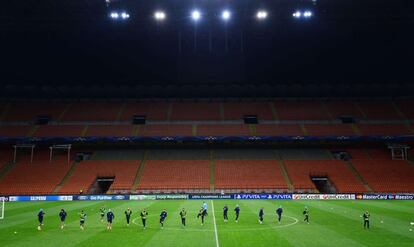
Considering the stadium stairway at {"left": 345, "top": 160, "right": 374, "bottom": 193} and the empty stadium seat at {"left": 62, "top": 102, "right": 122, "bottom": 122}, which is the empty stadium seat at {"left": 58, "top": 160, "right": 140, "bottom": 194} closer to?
the empty stadium seat at {"left": 62, "top": 102, "right": 122, "bottom": 122}

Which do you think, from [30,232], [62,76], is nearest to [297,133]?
[62,76]

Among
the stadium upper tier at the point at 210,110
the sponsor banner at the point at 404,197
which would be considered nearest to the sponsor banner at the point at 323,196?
the sponsor banner at the point at 404,197

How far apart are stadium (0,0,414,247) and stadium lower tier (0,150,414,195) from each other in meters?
0.32

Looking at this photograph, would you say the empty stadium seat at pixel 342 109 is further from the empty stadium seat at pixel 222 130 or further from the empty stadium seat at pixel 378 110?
the empty stadium seat at pixel 222 130

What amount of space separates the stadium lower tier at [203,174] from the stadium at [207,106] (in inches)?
12.7

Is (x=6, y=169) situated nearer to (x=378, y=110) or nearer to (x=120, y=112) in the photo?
(x=120, y=112)

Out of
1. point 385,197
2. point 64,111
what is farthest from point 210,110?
point 385,197

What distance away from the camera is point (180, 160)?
64500mm

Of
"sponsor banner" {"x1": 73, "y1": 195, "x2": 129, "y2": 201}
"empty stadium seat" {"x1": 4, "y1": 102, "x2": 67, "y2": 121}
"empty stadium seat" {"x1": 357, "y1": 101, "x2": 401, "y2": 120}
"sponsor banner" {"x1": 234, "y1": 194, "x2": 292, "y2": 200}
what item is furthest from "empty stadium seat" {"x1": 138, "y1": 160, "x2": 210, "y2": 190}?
"empty stadium seat" {"x1": 357, "y1": 101, "x2": 401, "y2": 120}

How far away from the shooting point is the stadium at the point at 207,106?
49500 millimetres

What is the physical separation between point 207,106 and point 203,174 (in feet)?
68.0

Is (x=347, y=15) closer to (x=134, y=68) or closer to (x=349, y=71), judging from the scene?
(x=349, y=71)

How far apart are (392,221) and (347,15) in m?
31.3

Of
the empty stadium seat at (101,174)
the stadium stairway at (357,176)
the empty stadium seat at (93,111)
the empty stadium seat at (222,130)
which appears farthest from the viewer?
the empty stadium seat at (93,111)
